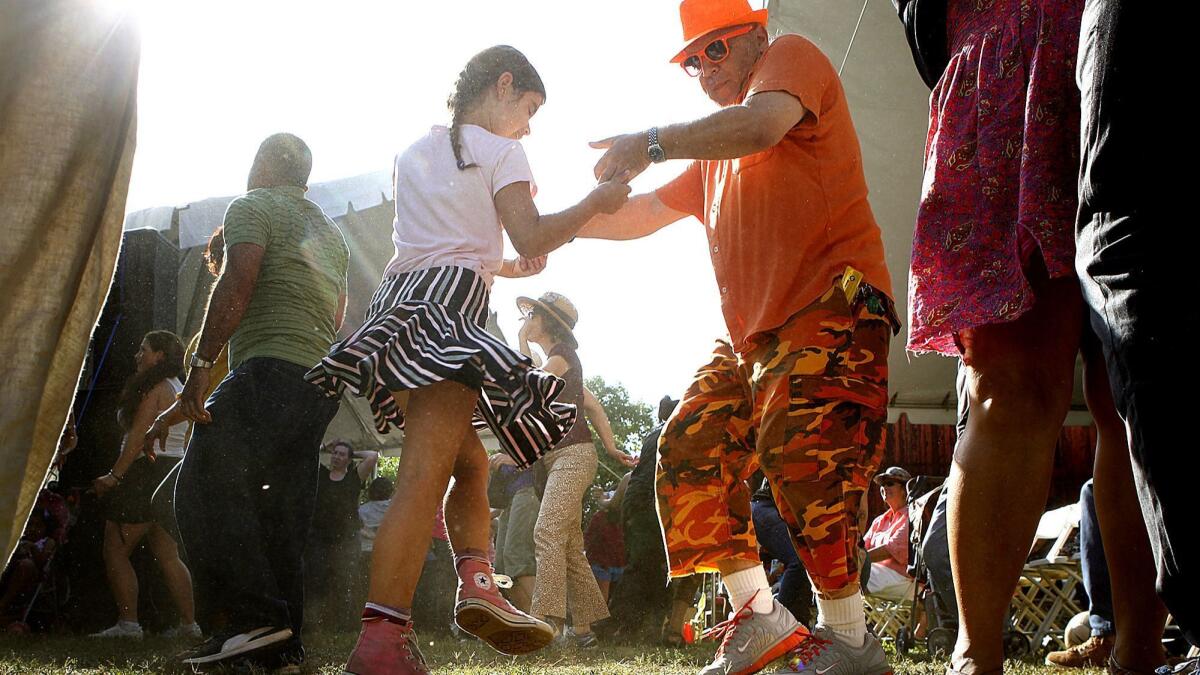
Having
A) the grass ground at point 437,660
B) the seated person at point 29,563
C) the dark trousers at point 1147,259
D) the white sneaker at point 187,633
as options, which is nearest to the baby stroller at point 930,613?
the grass ground at point 437,660

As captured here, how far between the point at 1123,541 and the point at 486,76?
199cm

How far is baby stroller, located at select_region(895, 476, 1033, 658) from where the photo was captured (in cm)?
594

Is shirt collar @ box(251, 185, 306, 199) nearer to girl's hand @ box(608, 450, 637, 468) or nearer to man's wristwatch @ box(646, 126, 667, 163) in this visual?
man's wristwatch @ box(646, 126, 667, 163)

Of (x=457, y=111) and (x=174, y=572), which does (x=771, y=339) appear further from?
(x=174, y=572)

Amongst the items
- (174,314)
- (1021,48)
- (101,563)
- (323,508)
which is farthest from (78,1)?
(174,314)

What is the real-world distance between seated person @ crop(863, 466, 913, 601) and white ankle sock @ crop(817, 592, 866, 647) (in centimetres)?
565

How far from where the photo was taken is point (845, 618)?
8.85ft

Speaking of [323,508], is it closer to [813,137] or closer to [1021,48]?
[813,137]

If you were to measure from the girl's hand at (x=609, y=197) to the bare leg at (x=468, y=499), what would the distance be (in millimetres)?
689

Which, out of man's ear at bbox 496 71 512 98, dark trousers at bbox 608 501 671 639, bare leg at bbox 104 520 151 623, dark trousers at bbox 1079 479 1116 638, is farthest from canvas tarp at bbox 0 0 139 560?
dark trousers at bbox 608 501 671 639

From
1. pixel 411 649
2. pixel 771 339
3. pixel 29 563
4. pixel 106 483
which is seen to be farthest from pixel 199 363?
pixel 29 563

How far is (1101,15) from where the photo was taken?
1.51 metres

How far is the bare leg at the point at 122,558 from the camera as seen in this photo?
6.67 meters

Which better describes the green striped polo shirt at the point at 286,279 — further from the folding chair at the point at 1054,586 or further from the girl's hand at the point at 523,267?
the folding chair at the point at 1054,586
